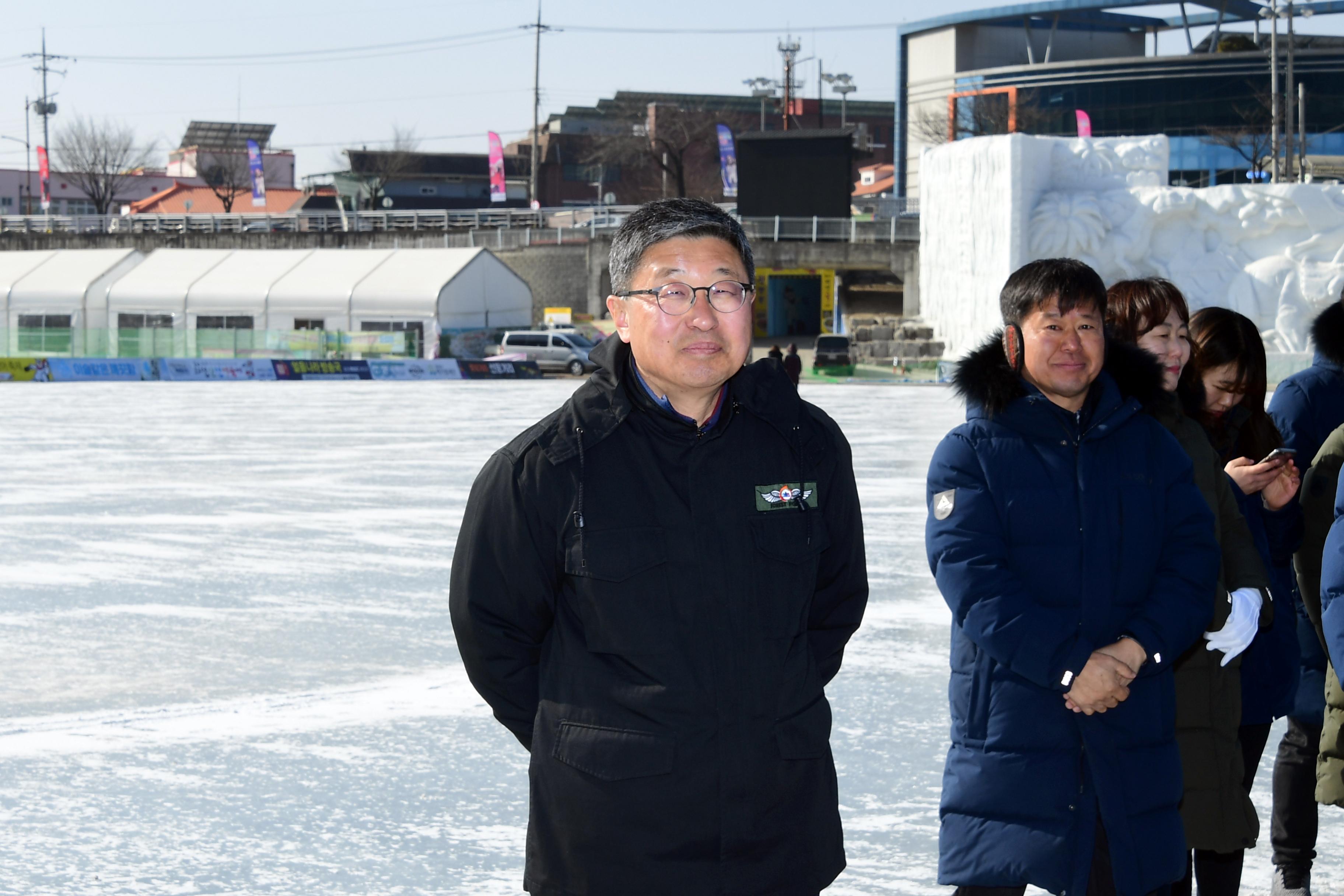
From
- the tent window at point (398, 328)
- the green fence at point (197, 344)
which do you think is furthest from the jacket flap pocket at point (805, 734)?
the tent window at point (398, 328)

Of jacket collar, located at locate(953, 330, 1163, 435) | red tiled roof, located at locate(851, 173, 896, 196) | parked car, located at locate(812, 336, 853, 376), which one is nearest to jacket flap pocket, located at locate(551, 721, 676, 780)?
jacket collar, located at locate(953, 330, 1163, 435)

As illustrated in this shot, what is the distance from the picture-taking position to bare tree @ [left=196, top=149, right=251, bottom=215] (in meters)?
67.8

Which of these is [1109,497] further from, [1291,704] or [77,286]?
[77,286]

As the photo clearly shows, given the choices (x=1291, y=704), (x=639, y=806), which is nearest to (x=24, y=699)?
(x=639, y=806)

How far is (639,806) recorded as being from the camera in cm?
197

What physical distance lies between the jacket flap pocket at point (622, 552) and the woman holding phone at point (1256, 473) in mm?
1751

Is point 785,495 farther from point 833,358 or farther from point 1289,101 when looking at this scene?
point 1289,101

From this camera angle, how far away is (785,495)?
2055 mm

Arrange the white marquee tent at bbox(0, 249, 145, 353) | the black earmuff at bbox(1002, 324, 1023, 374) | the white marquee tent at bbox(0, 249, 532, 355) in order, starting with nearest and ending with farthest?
the black earmuff at bbox(1002, 324, 1023, 374) < the white marquee tent at bbox(0, 249, 532, 355) < the white marquee tent at bbox(0, 249, 145, 353)

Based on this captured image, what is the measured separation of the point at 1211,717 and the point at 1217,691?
54 mm

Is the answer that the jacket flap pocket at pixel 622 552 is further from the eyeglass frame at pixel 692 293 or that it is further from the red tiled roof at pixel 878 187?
the red tiled roof at pixel 878 187

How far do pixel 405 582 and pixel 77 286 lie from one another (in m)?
33.5

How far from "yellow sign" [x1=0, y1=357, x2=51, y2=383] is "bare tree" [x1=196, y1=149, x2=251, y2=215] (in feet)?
117

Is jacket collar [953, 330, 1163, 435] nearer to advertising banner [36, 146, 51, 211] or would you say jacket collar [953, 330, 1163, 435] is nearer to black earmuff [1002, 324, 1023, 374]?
black earmuff [1002, 324, 1023, 374]
